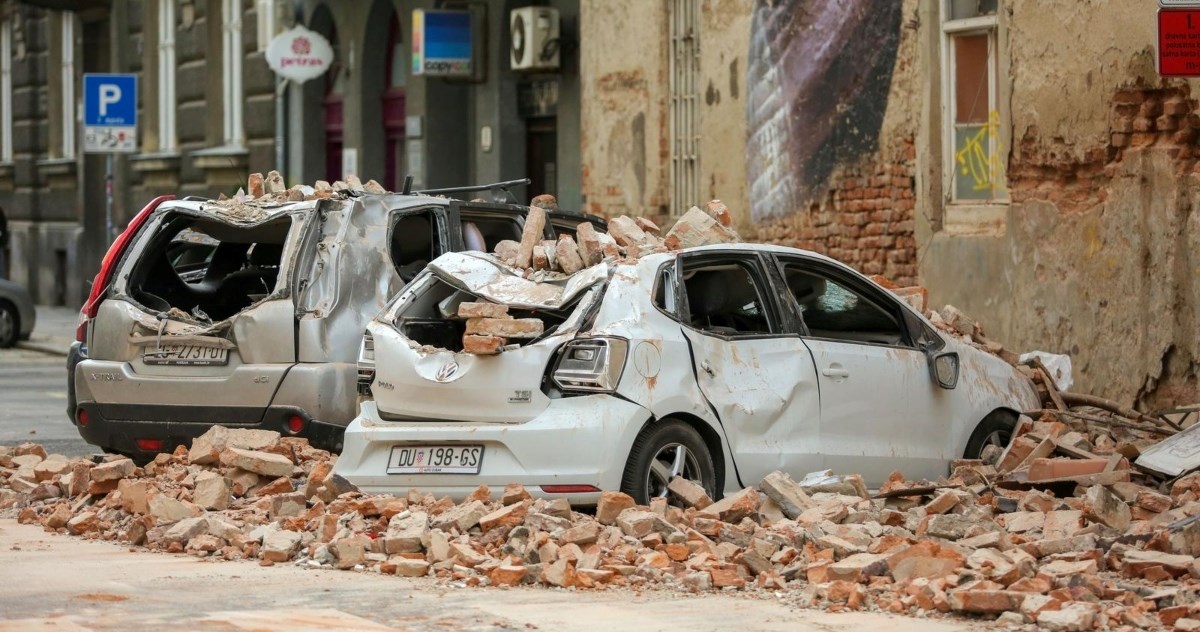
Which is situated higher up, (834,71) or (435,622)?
(834,71)

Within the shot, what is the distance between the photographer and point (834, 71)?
16.3 m

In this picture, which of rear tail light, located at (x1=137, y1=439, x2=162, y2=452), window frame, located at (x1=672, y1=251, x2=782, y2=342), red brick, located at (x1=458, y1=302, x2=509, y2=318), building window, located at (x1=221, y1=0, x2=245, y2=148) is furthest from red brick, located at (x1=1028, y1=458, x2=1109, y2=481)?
building window, located at (x1=221, y1=0, x2=245, y2=148)

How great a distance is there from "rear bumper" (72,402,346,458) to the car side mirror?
3.01m

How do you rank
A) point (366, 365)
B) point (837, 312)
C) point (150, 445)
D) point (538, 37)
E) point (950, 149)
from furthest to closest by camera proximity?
1. point (538, 37)
2. point (950, 149)
3. point (150, 445)
4. point (837, 312)
5. point (366, 365)

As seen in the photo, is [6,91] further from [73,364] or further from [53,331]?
[73,364]

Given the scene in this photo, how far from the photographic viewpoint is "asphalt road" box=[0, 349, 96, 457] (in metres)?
13.5

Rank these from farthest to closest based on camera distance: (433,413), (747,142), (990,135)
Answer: (747,142), (990,135), (433,413)

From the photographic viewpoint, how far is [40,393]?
17.6 meters

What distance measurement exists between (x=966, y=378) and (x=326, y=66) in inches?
620

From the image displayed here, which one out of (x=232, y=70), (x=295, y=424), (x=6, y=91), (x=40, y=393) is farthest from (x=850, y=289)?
(x=6, y=91)

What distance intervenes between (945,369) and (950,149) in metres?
5.26

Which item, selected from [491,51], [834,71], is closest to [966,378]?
[834,71]

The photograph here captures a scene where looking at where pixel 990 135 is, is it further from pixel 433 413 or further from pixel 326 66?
pixel 326 66

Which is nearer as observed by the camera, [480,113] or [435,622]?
[435,622]
